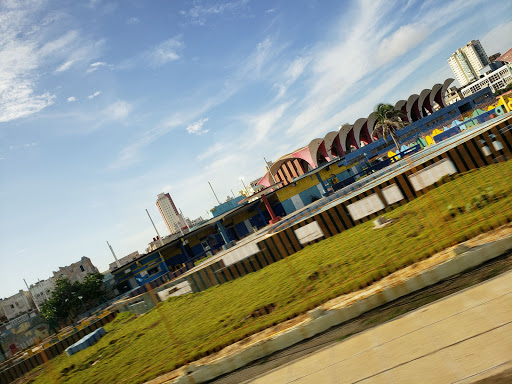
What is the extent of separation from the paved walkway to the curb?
835mm

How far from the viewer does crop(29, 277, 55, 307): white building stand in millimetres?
84062

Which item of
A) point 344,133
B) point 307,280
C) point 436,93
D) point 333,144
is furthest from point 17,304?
point 436,93

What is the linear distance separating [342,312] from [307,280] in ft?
8.92

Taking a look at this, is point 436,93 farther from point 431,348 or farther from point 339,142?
point 431,348

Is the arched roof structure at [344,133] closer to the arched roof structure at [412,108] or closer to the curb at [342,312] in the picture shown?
the arched roof structure at [412,108]

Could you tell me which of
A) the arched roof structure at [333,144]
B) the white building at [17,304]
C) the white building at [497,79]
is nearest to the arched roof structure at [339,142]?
the arched roof structure at [333,144]

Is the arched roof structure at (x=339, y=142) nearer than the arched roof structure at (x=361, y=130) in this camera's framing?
Yes

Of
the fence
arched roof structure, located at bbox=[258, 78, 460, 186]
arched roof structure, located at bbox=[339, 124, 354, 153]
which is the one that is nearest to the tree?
arched roof structure, located at bbox=[258, 78, 460, 186]

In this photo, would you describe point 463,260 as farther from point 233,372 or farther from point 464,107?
point 464,107

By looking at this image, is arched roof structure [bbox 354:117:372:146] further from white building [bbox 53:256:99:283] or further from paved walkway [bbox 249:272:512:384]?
white building [bbox 53:256:99:283]

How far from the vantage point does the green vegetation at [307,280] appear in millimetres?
7562

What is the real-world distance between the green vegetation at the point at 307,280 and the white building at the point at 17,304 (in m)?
82.5

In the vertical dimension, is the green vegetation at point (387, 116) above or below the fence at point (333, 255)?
above

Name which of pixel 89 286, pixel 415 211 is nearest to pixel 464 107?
pixel 415 211
